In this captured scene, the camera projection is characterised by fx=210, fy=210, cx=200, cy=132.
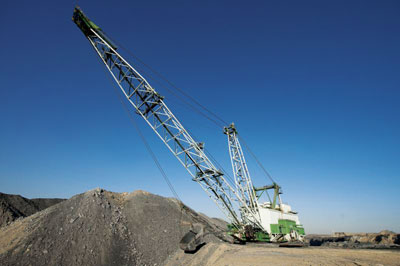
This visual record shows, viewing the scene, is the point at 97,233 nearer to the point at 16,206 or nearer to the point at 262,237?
the point at 262,237

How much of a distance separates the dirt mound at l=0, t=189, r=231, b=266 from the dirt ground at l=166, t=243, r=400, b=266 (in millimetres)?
5285

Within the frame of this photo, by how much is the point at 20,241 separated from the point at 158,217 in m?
10.3

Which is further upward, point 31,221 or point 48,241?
point 31,221

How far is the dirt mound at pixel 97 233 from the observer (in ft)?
43.0

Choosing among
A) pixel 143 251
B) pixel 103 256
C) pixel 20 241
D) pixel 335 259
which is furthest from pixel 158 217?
pixel 335 259

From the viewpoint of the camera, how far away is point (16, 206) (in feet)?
85.8

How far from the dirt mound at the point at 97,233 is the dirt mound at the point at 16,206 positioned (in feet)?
29.4

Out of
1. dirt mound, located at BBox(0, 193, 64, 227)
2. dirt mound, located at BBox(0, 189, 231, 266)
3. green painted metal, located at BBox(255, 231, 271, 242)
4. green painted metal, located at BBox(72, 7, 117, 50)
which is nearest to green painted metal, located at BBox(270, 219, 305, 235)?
green painted metal, located at BBox(255, 231, 271, 242)

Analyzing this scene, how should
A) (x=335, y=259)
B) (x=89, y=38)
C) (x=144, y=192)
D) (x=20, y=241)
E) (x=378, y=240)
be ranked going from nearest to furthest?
(x=335, y=259)
(x=20, y=241)
(x=89, y=38)
(x=144, y=192)
(x=378, y=240)

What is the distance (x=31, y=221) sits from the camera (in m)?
15.8

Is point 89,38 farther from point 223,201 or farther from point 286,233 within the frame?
point 286,233

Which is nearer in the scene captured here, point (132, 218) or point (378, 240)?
point (132, 218)

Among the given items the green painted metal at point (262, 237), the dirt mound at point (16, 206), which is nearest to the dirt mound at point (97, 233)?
the green painted metal at point (262, 237)

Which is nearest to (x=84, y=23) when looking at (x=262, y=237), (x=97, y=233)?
(x=97, y=233)
